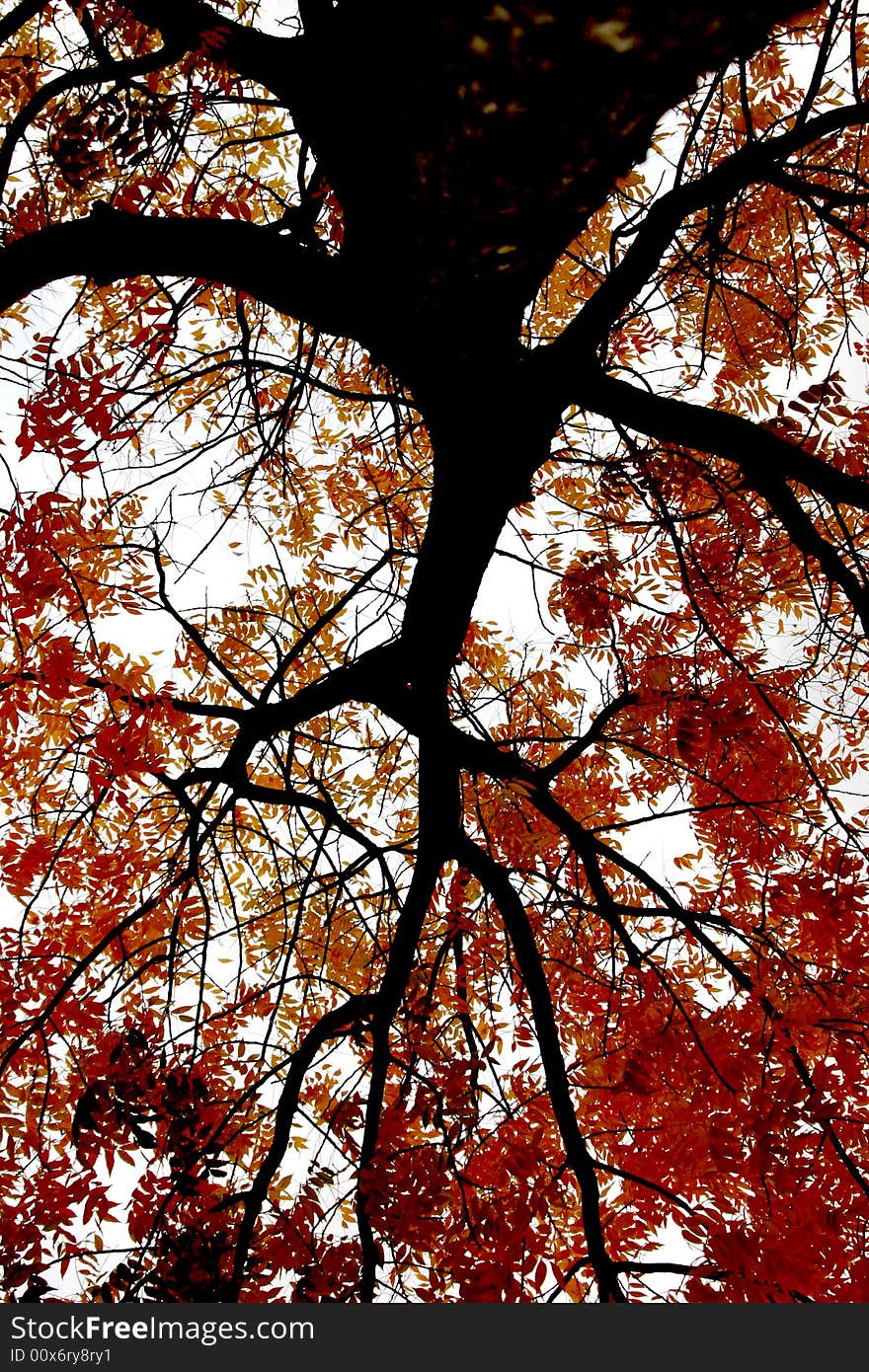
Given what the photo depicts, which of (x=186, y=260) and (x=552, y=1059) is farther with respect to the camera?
(x=552, y=1059)

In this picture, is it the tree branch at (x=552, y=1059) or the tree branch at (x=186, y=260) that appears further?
the tree branch at (x=552, y=1059)

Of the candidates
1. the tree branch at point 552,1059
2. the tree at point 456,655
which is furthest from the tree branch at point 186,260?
the tree branch at point 552,1059

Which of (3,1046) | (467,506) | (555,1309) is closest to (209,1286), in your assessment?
(555,1309)

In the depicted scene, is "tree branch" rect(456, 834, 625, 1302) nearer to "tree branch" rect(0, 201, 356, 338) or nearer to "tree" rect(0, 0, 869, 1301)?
"tree" rect(0, 0, 869, 1301)

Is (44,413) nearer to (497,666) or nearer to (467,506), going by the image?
(467,506)

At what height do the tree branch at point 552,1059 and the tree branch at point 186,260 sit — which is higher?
the tree branch at point 186,260

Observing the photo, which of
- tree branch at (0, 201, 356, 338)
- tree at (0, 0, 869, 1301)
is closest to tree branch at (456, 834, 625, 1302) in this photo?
tree at (0, 0, 869, 1301)

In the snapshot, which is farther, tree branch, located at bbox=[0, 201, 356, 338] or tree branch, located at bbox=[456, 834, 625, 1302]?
tree branch, located at bbox=[456, 834, 625, 1302]

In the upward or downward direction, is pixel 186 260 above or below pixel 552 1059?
above

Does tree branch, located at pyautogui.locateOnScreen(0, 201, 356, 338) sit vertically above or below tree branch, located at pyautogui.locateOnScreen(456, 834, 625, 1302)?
above

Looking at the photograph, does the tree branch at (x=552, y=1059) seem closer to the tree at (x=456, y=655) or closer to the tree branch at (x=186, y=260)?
the tree at (x=456, y=655)

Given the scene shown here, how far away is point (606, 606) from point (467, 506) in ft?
5.43

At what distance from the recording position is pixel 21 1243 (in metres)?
3.22

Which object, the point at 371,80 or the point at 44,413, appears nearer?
the point at 371,80
